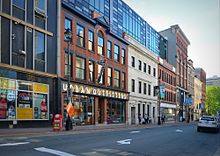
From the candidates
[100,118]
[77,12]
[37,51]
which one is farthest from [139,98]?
[37,51]

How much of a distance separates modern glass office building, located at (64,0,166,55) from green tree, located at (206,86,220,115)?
75024 millimetres

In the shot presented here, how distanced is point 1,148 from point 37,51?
14.0 m

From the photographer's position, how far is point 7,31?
2072cm

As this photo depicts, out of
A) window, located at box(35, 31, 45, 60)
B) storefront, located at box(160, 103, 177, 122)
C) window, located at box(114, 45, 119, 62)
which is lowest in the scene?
storefront, located at box(160, 103, 177, 122)

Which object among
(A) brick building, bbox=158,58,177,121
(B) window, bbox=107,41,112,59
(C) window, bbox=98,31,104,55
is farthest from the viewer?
(A) brick building, bbox=158,58,177,121

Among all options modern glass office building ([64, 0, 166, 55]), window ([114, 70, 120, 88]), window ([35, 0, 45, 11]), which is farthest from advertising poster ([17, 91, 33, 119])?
window ([114, 70, 120, 88])

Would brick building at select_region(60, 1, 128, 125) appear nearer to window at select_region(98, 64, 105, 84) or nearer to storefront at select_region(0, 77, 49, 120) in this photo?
window at select_region(98, 64, 105, 84)

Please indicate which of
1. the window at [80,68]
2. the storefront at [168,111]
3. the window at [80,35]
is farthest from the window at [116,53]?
the storefront at [168,111]

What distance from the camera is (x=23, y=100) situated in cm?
2194

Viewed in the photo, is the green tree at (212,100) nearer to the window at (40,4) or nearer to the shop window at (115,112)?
the shop window at (115,112)

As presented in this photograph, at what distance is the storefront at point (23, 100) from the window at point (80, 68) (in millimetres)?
5816

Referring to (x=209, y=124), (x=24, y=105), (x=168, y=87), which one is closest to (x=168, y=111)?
(x=168, y=87)

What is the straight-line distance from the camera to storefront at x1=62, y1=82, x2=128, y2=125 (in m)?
28.6

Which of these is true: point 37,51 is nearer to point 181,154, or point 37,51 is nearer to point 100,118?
point 100,118
